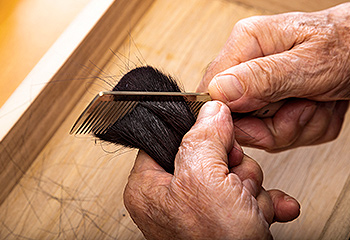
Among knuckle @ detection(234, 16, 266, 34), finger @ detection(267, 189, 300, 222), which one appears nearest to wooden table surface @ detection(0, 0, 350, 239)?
finger @ detection(267, 189, 300, 222)

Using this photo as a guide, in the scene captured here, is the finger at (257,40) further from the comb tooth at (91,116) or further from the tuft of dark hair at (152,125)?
the comb tooth at (91,116)

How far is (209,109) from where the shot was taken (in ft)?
3.39

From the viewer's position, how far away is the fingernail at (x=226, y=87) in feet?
3.54

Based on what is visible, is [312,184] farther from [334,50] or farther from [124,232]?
[124,232]

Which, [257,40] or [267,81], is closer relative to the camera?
[267,81]

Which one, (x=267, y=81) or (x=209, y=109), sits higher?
(x=267, y=81)

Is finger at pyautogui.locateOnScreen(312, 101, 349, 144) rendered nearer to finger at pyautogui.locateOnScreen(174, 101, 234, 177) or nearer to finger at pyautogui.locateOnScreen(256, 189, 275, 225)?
finger at pyautogui.locateOnScreen(256, 189, 275, 225)

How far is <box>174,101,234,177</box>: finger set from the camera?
929 millimetres

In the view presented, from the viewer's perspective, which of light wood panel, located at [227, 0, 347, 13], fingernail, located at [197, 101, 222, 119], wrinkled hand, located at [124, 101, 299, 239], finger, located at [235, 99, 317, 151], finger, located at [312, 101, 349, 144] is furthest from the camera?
light wood panel, located at [227, 0, 347, 13]

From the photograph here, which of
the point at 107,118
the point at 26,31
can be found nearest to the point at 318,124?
the point at 107,118

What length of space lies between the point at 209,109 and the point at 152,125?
0.15 m

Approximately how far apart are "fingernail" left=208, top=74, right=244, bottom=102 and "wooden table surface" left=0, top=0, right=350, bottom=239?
1.39 feet

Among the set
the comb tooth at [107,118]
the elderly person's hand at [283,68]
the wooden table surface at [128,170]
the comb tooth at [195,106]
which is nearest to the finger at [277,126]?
the elderly person's hand at [283,68]

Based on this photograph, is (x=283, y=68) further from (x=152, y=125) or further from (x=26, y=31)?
(x=26, y=31)
